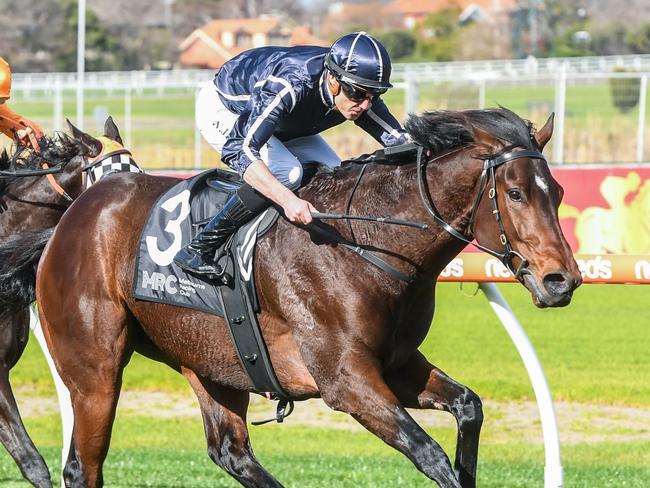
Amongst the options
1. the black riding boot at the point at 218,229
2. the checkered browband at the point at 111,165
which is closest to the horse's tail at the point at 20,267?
the checkered browband at the point at 111,165

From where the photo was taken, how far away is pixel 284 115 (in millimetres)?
4117

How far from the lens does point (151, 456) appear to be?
276 inches

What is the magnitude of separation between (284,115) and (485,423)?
4.62 meters

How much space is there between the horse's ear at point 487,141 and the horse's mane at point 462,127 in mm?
13

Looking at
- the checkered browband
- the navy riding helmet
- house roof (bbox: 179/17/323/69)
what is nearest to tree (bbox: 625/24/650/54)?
house roof (bbox: 179/17/323/69)

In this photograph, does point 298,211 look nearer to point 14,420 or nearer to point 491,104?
point 14,420

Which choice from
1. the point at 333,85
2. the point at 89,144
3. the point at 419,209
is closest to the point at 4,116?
the point at 89,144

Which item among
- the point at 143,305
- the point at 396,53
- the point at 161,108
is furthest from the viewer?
the point at 396,53

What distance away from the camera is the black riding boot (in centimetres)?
423

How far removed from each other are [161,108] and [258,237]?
24046mm

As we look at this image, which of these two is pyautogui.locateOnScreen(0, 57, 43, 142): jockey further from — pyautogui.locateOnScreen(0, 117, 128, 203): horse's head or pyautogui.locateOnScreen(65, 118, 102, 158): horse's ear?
pyautogui.locateOnScreen(65, 118, 102, 158): horse's ear

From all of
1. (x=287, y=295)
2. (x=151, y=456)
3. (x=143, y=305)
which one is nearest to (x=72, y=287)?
(x=143, y=305)

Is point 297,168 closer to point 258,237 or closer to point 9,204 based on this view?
point 258,237

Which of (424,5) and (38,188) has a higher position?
(38,188)
